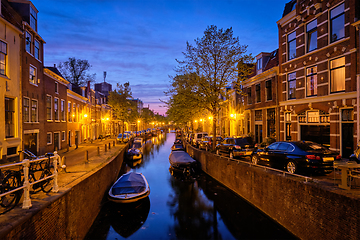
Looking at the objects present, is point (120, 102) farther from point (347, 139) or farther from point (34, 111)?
point (347, 139)

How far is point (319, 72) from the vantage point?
16.1 meters

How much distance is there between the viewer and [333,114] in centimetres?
1493

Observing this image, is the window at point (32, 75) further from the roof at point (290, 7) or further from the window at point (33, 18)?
the roof at point (290, 7)

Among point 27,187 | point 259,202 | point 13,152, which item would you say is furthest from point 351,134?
point 13,152

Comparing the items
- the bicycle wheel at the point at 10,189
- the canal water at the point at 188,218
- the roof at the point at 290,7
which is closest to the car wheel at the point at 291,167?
the canal water at the point at 188,218

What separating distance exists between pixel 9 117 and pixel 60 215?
12.2 meters

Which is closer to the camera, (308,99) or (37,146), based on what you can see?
(308,99)

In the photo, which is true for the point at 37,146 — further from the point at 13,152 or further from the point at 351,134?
the point at 351,134

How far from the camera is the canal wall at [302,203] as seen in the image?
255 inches

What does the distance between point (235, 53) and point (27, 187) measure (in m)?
19.6

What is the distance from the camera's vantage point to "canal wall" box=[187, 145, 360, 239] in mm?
6480

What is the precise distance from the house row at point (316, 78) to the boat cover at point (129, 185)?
13.5 metres

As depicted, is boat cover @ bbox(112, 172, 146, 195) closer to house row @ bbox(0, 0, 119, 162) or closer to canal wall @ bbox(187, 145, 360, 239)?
canal wall @ bbox(187, 145, 360, 239)

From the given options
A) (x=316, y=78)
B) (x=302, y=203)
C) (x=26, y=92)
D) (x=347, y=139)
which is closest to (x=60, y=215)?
(x=302, y=203)
